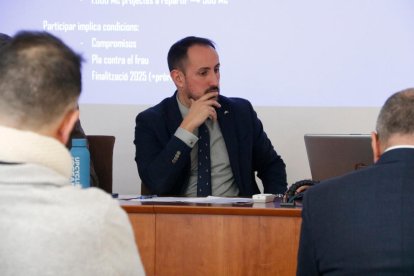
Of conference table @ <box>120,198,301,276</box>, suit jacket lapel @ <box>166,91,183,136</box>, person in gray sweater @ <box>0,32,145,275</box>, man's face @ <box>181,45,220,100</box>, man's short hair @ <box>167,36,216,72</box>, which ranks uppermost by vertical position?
man's short hair @ <box>167,36,216,72</box>

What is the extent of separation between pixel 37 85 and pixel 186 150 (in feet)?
6.57

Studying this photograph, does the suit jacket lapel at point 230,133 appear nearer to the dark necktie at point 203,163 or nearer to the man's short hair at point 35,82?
the dark necktie at point 203,163

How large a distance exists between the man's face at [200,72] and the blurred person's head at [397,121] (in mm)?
1708

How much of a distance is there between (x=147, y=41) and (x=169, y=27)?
0.47 ft

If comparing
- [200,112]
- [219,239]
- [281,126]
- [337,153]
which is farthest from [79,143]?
[281,126]

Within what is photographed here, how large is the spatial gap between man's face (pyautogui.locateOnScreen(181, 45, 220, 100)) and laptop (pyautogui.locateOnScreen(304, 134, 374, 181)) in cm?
75

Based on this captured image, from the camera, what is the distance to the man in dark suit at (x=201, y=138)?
326 centimetres

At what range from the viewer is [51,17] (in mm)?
4367

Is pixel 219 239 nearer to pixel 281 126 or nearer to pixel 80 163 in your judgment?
pixel 80 163

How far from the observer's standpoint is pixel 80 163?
264 centimetres

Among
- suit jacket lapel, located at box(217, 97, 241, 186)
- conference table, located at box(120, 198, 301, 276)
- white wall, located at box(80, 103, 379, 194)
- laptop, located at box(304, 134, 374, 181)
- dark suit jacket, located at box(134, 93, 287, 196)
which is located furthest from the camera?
white wall, located at box(80, 103, 379, 194)

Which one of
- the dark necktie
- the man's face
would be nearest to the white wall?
the man's face

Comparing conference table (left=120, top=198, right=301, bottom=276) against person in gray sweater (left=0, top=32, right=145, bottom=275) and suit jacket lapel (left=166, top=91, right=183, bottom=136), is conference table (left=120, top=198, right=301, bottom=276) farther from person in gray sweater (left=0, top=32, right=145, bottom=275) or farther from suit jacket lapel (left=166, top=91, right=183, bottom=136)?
person in gray sweater (left=0, top=32, right=145, bottom=275)

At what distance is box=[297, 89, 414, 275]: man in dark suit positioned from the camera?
1.70 meters
